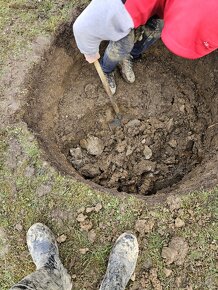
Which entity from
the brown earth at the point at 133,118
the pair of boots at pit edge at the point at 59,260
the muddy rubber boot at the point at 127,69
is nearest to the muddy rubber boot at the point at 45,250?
the pair of boots at pit edge at the point at 59,260

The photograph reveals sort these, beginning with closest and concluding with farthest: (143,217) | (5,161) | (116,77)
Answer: (143,217) < (5,161) < (116,77)

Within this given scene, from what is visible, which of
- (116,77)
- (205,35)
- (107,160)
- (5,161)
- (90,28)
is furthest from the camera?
(116,77)

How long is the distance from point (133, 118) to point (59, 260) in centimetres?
155

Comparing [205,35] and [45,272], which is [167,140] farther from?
[45,272]

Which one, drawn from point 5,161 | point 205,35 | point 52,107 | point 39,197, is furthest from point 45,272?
point 205,35

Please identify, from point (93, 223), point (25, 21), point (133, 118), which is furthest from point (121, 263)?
point (25, 21)

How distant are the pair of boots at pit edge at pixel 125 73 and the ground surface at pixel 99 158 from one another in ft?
0.42

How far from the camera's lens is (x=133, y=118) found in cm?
375

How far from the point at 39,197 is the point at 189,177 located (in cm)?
127

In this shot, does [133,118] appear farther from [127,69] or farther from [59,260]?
[59,260]

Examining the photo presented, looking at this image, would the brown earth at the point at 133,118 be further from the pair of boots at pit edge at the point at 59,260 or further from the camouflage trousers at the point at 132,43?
the pair of boots at pit edge at the point at 59,260

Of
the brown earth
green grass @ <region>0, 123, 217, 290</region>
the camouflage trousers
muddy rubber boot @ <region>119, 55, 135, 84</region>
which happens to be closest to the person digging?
the camouflage trousers

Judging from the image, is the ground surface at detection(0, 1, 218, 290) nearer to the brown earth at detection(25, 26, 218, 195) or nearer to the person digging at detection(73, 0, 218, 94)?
the brown earth at detection(25, 26, 218, 195)

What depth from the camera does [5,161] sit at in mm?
3174
